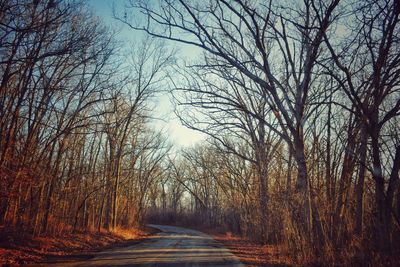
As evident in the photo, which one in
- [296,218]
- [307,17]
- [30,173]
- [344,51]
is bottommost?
[296,218]

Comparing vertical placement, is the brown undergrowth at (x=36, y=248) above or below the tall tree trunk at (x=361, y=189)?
below

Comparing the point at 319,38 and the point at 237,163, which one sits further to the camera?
the point at 237,163

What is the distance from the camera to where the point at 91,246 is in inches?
629

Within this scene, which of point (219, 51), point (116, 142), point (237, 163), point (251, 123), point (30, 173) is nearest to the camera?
point (219, 51)

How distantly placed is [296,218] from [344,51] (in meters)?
5.93

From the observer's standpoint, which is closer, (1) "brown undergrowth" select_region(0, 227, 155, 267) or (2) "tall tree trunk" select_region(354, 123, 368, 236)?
(1) "brown undergrowth" select_region(0, 227, 155, 267)

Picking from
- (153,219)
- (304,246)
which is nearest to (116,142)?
(304,246)

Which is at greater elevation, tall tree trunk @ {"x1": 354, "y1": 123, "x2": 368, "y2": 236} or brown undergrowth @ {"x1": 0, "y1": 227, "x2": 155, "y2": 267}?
tall tree trunk @ {"x1": 354, "y1": 123, "x2": 368, "y2": 236}

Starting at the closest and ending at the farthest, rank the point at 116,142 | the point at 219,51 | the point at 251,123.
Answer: the point at 219,51
the point at 251,123
the point at 116,142

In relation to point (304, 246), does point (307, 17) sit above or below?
above

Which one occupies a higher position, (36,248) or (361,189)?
(361,189)

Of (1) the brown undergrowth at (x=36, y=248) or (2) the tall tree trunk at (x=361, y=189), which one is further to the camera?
(2) the tall tree trunk at (x=361, y=189)

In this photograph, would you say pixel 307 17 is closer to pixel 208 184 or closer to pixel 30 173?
pixel 30 173

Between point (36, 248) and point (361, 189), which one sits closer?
point (36, 248)
